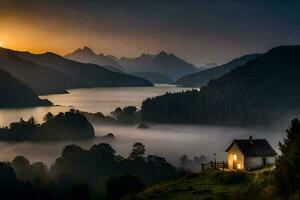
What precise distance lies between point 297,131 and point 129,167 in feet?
394

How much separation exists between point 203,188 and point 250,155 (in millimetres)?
19101

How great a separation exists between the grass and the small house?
7480 mm

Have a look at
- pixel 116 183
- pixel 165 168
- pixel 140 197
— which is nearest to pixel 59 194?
pixel 116 183

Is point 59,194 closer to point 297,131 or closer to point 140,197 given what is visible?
point 140,197

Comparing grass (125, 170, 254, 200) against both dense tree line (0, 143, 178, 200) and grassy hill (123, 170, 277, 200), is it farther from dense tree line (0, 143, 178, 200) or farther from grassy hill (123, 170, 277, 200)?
dense tree line (0, 143, 178, 200)

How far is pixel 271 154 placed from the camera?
80.9 metres

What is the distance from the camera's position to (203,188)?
6303 cm

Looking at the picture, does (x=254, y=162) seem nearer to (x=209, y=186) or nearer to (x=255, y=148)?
(x=255, y=148)

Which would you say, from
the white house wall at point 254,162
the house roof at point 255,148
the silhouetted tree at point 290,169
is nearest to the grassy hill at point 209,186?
the silhouetted tree at point 290,169

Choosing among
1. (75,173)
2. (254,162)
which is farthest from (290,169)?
(75,173)

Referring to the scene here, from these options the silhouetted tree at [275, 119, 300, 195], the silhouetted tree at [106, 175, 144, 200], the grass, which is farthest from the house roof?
the silhouetted tree at [275, 119, 300, 195]

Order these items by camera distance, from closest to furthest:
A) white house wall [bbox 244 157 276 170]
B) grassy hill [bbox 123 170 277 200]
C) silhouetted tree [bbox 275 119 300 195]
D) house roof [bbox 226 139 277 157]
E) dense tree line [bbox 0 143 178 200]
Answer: silhouetted tree [bbox 275 119 300 195] < grassy hill [bbox 123 170 277 200] < white house wall [bbox 244 157 276 170] < house roof [bbox 226 139 277 157] < dense tree line [bbox 0 143 178 200]

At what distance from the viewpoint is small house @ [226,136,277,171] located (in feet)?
261

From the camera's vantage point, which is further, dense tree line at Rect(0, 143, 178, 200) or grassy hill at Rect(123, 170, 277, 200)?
dense tree line at Rect(0, 143, 178, 200)
